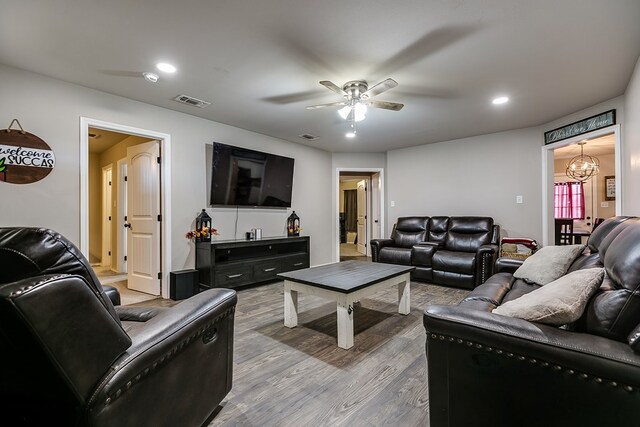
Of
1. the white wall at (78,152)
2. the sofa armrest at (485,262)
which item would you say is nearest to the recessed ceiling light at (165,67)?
the white wall at (78,152)

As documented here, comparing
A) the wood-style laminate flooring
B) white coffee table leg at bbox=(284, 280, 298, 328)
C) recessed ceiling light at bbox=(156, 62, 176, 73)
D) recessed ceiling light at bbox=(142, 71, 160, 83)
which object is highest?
recessed ceiling light at bbox=(156, 62, 176, 73)

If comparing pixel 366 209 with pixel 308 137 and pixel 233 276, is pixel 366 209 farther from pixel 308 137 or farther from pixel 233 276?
pixel 233 276

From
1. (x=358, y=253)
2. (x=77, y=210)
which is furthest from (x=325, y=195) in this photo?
(x=77, y=210)

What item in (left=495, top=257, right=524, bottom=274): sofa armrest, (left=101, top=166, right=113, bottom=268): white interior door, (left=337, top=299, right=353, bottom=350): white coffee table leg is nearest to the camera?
(left=337, top=299, right=353, bottom=350): white coffee table leg

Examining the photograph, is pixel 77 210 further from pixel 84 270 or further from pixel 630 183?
pixel 630 183

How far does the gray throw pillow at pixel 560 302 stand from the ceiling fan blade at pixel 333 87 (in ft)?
6.90

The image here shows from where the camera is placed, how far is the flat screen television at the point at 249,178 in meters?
4.17

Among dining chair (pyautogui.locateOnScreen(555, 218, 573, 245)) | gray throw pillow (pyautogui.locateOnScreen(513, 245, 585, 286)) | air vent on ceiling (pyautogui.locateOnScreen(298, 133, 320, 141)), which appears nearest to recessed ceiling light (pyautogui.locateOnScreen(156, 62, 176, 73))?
air vent on ceiling (pyautogui.locateOnScreen(298, 133, 320, 141))

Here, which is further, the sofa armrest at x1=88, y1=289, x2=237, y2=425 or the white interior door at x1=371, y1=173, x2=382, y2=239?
the white interior door at x1=371, y1=173, x2=382, y2=239

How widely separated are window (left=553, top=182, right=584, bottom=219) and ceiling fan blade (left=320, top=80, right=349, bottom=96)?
7116mm

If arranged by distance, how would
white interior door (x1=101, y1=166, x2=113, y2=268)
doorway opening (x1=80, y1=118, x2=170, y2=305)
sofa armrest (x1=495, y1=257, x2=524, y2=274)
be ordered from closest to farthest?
sofa armrest (x1=495, y1=257, x2=524, y2=274)
doorway opening (x1=80, y1=118, x2=170, y2=305)
white interior door (x1=101, y1=166, x2=113, y2=268)

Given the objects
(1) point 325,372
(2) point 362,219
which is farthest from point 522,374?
(2) point 362,219

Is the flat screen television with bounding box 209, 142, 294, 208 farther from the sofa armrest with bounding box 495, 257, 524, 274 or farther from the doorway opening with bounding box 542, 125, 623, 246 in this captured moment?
the doorway opening with bounding box 542, 125, 623, 246

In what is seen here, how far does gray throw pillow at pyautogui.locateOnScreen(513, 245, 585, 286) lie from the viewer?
2279mm
